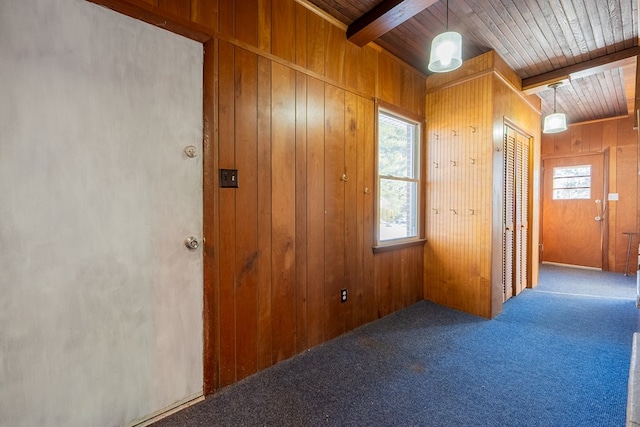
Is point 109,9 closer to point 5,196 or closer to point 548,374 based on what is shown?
point 5,196

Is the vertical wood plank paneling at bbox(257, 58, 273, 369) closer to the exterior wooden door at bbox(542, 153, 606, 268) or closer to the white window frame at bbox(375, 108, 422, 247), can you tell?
the white window frame at bbox(375, 108, 422, 247)

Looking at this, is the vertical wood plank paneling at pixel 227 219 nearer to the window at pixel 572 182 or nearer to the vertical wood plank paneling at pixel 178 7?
the vertical wood plank paneling at pixel 178 7

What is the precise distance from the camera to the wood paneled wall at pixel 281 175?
5.42 ft

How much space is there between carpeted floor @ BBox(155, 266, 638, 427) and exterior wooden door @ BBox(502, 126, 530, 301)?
2.05 ft

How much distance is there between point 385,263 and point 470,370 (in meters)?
1.09

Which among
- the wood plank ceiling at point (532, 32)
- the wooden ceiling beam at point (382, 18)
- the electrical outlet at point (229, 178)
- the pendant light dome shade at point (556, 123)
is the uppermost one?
the wood plank ceiling at point (532, 32)

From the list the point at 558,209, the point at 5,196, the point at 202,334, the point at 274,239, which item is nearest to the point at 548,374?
the point at 274,239

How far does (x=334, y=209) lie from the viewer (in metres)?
2.29

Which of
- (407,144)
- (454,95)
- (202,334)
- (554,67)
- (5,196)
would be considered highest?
(554,67)

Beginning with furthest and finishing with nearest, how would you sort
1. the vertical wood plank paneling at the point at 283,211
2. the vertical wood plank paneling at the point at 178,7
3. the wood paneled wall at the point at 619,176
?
1. the wood paneled wall at the point at 619,176
2. the vertical wood plank paneling at the point at 283,211
3. the vertical wood plank paneling at the point at 178,7

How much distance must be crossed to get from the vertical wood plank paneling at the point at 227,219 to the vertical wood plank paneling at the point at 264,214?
0.18 m

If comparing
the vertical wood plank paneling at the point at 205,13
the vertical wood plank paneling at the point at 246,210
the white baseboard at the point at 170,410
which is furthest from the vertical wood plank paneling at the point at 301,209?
the white baseboard at the point at 170,410

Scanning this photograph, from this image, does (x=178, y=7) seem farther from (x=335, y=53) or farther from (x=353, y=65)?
(x=353, y=65)

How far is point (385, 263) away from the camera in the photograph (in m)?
2.76
